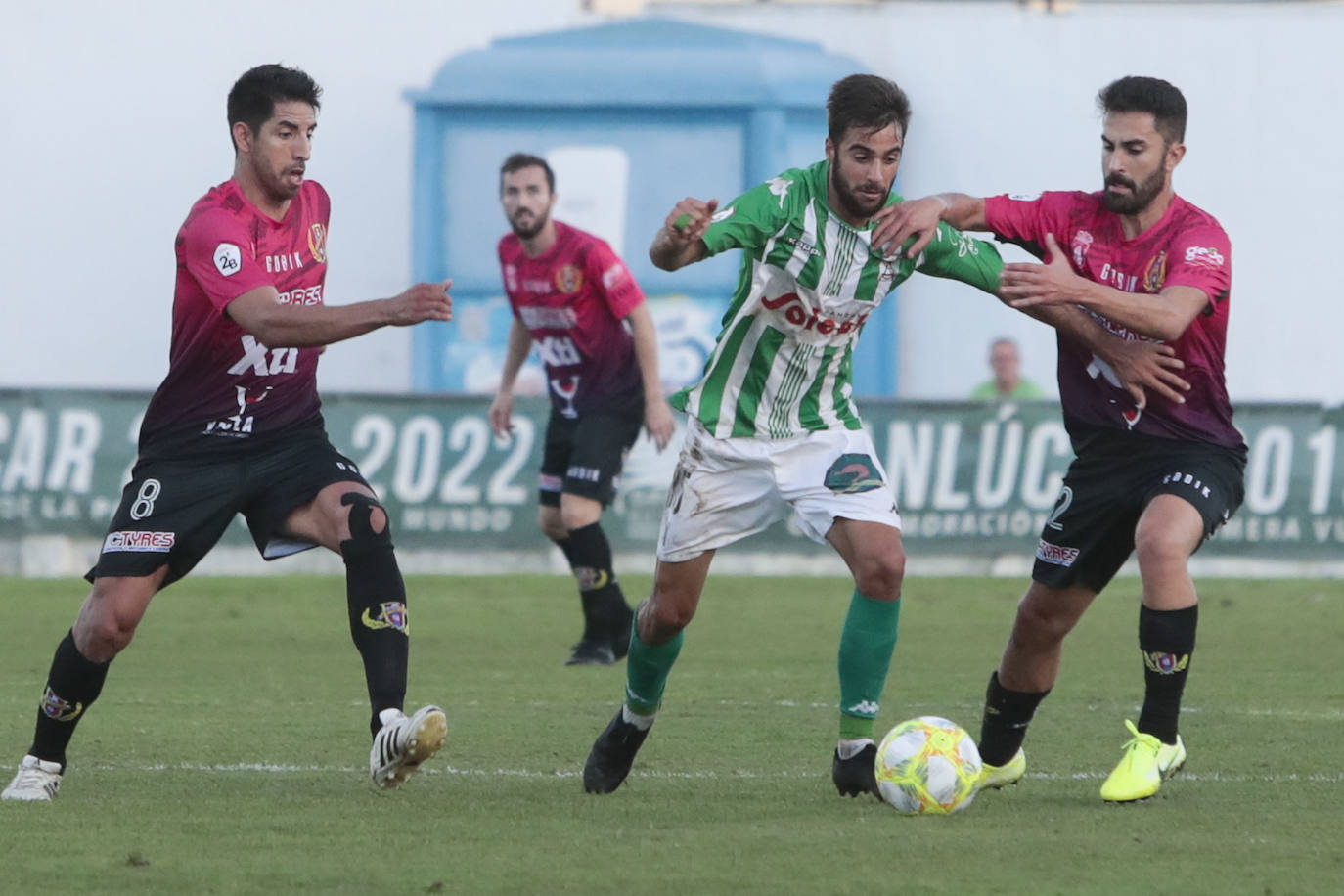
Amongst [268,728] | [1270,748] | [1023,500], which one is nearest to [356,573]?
[268,728]

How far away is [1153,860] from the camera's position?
5512mm

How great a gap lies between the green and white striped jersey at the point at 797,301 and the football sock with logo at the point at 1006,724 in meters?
0.96

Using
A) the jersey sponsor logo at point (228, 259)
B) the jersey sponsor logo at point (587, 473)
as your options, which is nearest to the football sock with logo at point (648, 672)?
the jersey sponsor logo at point (228, 259)

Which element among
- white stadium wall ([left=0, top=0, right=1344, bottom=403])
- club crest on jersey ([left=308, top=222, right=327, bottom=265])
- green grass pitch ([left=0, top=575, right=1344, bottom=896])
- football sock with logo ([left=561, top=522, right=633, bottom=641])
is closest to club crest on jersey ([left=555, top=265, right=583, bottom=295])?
football sock with logo ([left=561, top=522, right=633, bottom=641])

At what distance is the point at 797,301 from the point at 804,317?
0.17 ft

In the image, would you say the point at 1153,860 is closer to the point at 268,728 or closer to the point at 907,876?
the point at 907,876

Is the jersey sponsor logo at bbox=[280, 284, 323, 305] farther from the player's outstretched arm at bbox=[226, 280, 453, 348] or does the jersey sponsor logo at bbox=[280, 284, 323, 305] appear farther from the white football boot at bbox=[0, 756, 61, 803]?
the white football boot at bbox=[0, 756, 61, 803]

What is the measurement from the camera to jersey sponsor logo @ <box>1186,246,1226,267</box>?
6.48 meters

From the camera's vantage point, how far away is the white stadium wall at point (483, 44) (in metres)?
22.3

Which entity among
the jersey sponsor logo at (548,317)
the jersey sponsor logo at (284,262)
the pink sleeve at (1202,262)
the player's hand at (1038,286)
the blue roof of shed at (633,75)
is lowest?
the jersey sponsor logo at (548,317)

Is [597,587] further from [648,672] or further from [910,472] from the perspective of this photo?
[910,472]

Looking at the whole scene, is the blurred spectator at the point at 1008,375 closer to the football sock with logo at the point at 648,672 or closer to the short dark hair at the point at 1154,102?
the short dark hair at the point at 1154,102

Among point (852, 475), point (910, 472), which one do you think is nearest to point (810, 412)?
point (852, 475)

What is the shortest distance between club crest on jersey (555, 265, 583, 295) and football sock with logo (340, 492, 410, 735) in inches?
170
